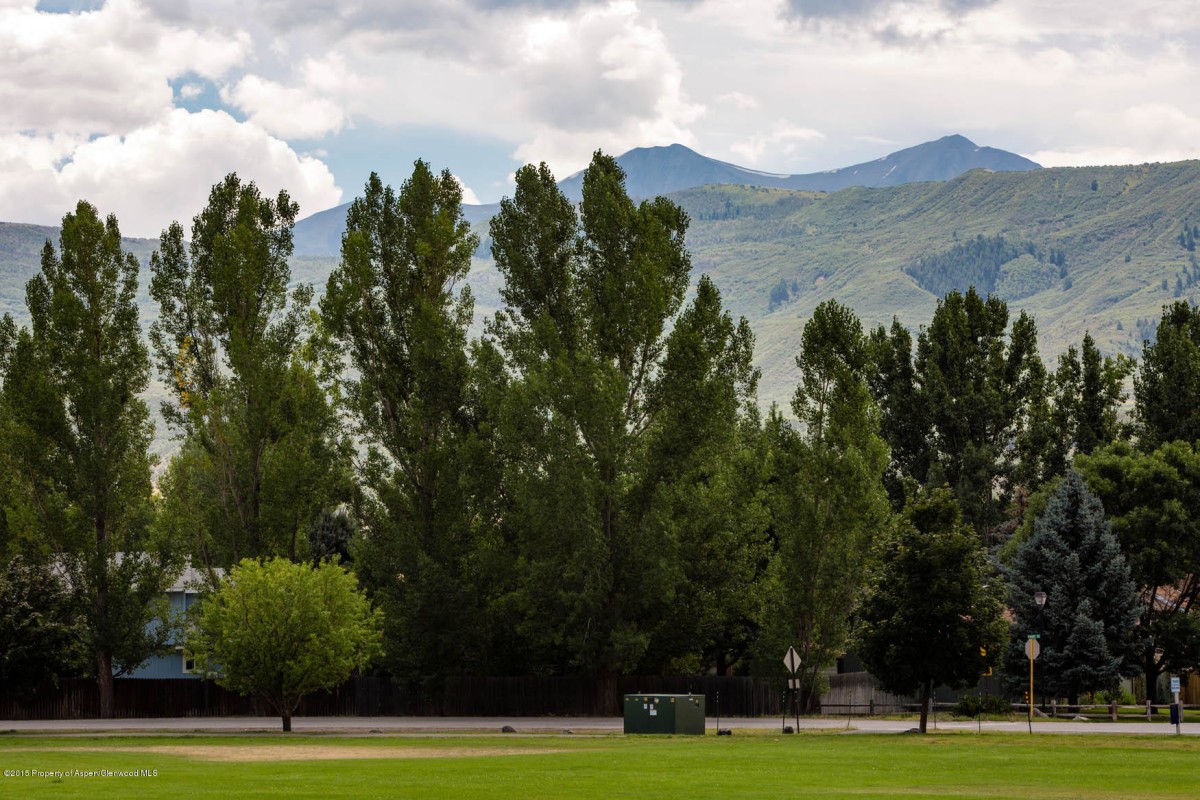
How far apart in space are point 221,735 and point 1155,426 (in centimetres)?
4960

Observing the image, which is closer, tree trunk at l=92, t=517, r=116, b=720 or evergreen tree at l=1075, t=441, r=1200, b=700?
tree trunk at l=92, t=517, r=116, b=720

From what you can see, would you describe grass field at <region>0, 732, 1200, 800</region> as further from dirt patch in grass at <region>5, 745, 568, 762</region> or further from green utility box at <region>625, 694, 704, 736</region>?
green utility box at <region>625, 694, 704, 736</region>

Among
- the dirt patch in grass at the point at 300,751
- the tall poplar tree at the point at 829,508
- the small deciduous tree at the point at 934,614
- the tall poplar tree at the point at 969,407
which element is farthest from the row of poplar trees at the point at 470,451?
the dirt patch in grass at the point at 300,751

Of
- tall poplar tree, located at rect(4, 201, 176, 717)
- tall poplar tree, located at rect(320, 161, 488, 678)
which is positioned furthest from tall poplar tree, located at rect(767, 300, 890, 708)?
tall poplar tree, located at rect(4, 201, 176, 717)

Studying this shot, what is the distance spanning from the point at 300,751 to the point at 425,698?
79.1 feet

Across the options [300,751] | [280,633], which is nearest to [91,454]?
[280,633]

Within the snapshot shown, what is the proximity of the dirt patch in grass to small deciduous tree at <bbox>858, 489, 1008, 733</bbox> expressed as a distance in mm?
14226

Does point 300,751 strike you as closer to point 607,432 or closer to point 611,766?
point 611,766

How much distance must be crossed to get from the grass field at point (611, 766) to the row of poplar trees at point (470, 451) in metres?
13.3

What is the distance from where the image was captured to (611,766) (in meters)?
30.7

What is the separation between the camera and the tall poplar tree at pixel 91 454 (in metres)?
58.8

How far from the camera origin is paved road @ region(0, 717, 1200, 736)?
48.7 metres

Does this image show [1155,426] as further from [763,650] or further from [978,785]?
[978,785]

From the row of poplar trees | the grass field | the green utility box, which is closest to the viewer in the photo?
the grass field
